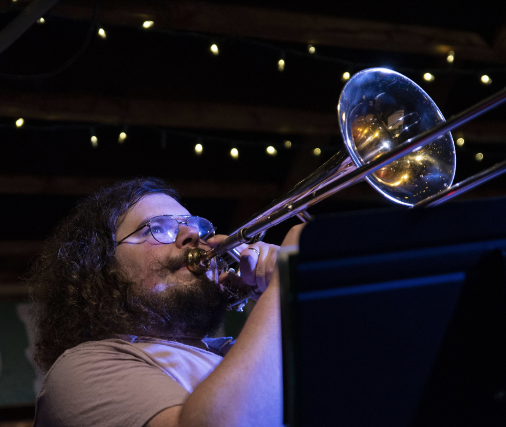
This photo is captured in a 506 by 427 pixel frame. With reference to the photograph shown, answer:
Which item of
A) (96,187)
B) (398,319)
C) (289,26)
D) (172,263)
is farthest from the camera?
(96,187)

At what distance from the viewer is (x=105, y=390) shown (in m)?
1.32

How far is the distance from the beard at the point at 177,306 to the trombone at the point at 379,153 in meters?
0.07

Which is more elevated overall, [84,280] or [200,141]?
[200,141]

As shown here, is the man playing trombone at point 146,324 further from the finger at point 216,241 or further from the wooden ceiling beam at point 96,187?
the wooden ceiling beam at point 96,187

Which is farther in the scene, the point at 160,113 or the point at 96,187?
the point at 96,187

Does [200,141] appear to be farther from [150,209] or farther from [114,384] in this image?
[114,384]

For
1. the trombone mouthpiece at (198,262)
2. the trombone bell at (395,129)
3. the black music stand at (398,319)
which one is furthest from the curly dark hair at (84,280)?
the black music stand at (398,319)

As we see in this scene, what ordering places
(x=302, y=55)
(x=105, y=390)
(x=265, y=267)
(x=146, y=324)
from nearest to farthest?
(x=105, y=390)
(x=265, y=267)
(x=146, y=324)
(x=302, y=55)

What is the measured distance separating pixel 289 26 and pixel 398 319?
3140 mm

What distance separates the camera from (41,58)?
3.63m

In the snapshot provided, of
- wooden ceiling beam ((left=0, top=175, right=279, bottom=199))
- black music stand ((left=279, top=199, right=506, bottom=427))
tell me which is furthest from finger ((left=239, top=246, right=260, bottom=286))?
wooden ceiling beam ((left=0, top=175, right=279, bottom=199))

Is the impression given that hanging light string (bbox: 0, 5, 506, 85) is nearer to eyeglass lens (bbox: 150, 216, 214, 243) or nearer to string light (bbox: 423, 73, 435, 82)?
string light (bbox: 423, 73, 435, 82)

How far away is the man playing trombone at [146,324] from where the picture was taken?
120cm

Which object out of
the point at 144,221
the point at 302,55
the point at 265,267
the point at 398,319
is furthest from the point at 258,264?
the point at 302,55
